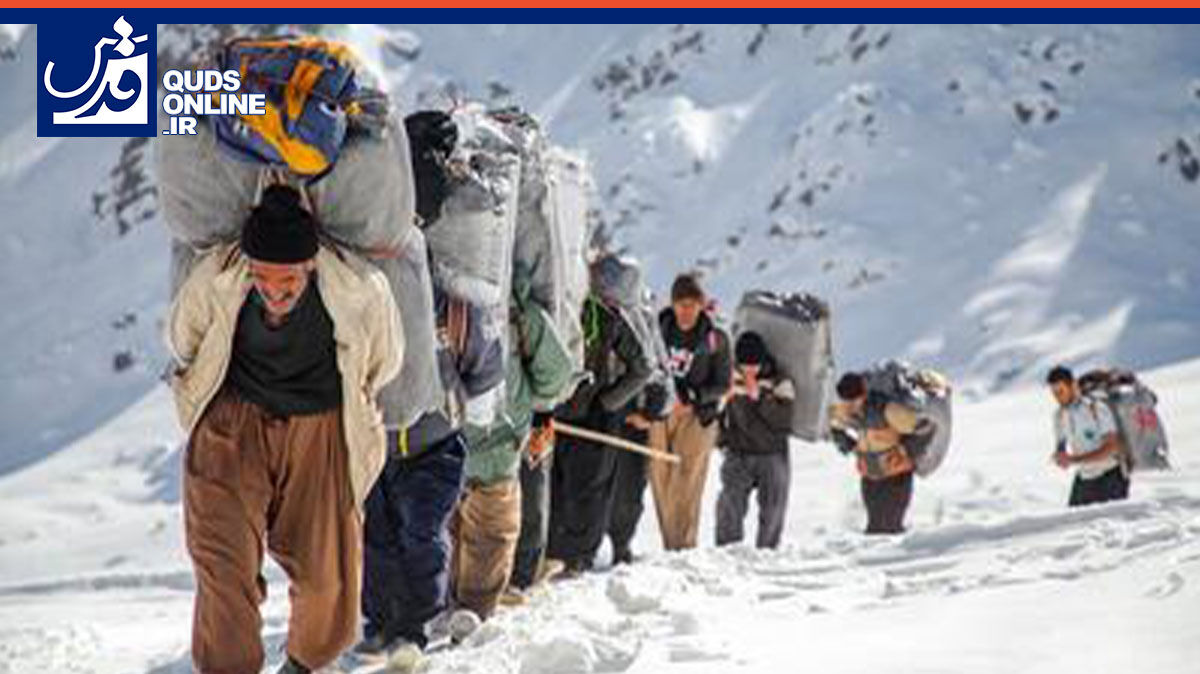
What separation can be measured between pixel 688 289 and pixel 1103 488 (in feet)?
9.79

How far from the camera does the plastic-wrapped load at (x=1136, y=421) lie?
988cm

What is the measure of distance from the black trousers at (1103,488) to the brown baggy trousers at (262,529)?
666cm

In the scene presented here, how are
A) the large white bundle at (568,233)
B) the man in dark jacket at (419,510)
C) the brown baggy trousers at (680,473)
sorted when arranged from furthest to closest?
1. the brown baggy trousers at (680,473)
2. the large white bundle at (568,233)
3. the man in dark jacket at (419,510)

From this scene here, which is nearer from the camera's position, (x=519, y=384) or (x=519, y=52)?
(x=519, y=384)

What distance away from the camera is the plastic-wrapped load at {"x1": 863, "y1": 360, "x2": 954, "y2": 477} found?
10.3 meters

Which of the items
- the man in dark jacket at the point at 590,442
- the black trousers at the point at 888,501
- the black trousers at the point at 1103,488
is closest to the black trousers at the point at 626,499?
the man in dark jacket at the point at 590,442

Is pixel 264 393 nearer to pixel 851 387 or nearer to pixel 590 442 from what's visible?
pixel 590 442

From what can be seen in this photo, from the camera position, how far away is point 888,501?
10289 mm

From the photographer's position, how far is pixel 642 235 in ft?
154

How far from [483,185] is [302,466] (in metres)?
1.23

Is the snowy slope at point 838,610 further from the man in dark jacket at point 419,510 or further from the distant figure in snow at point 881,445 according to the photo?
the distant figure in snow at point 881,445

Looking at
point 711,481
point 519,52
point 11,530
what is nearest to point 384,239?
point 711,481

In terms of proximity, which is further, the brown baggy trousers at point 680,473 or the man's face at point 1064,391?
the man's face at point 1064,391

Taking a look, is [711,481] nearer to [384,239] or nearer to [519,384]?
[519,384]
